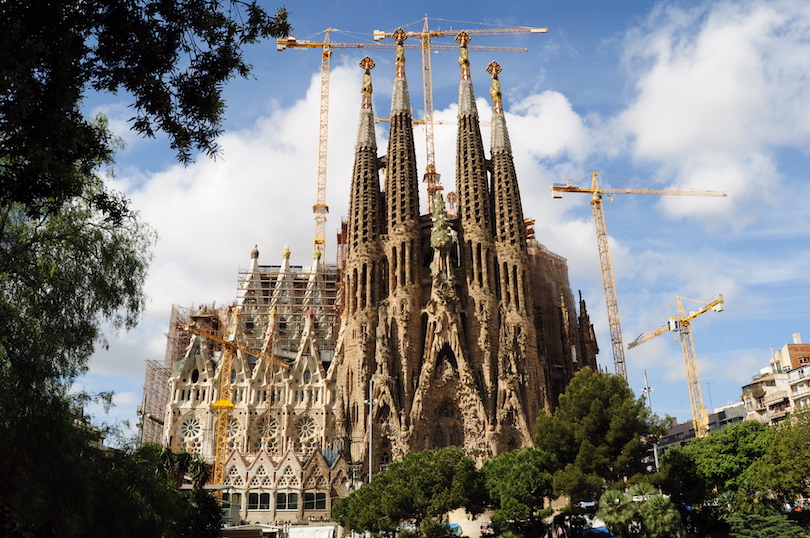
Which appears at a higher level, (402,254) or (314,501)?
(402,254)

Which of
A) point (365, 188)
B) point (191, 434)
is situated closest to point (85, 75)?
point (365, 188)

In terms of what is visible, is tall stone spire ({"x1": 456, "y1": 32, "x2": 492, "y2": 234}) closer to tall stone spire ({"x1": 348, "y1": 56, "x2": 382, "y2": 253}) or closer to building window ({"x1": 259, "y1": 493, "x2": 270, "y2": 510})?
tall stone spire ({"x1": 348, "y1": 56, "x2": 382, "y2": 253})

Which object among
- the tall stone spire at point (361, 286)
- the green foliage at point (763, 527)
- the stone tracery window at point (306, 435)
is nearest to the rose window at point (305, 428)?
the stone tracery window at point (306, 435)

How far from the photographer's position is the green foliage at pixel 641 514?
28.4m

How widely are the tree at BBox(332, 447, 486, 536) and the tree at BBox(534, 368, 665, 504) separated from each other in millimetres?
4363

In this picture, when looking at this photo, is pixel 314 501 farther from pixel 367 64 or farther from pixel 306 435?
pixel 367 64

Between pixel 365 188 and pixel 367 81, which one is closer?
pixel 365 188

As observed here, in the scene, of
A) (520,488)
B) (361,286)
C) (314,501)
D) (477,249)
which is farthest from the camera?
(477,249)

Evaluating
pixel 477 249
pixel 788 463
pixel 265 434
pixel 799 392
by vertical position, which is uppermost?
pixel 477 249

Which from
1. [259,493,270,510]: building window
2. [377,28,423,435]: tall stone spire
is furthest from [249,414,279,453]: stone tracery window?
[377,28,423,435]: tall stone spire

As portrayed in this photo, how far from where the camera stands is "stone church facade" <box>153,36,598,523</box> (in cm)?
5350

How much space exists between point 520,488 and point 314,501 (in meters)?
25.5

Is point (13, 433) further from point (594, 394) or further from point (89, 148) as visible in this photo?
point (594, 394)

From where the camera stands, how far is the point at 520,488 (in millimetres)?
33156
